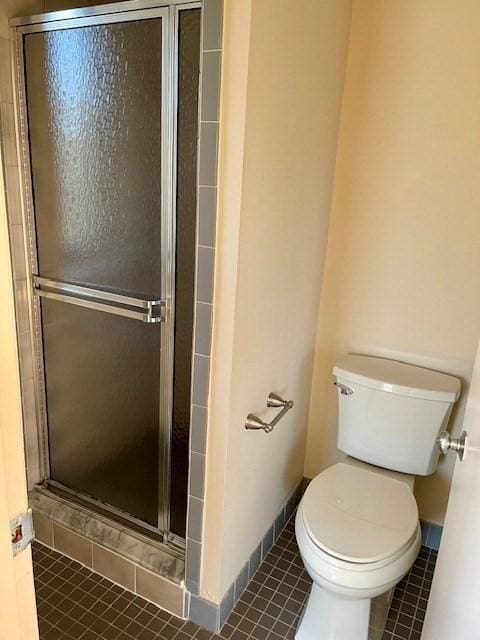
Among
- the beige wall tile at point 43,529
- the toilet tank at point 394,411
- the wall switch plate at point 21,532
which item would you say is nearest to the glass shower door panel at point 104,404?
the beige wall tile at point 43,529

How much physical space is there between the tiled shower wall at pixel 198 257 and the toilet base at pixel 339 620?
0.41 metres

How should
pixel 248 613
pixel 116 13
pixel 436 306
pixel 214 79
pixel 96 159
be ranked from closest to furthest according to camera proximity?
pixel 214 79 < pixel 116 13 < pixel 96 159 < pixel 248 613 < pixel 436 306

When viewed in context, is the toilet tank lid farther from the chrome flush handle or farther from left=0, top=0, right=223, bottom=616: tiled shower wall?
left=0, top=0, right=223, bottom=616: tiled shower wall

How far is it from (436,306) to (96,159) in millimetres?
1324

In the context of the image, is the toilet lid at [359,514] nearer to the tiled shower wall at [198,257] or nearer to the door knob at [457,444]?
the tiled shower wall at [198,257]

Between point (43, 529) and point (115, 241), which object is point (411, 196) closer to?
point (115, 241)

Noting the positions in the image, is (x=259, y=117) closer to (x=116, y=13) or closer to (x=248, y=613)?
(x=116, y=13)

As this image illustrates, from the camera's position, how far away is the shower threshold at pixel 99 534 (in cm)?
179

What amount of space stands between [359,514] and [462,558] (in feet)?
2.30

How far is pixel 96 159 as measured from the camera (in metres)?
1.67

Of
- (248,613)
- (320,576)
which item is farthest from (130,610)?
(320,576)

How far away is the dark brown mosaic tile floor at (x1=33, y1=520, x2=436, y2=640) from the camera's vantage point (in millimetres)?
1695

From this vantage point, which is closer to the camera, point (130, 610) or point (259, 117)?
point (259, 117)

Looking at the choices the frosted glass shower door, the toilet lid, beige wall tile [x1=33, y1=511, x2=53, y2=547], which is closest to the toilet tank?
the toilet lid
